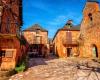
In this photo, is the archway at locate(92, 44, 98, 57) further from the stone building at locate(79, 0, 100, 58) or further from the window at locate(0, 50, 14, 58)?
the window at locate(0, 50, 14, 58)

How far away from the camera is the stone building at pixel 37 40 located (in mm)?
36906

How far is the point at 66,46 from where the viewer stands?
36938 mm

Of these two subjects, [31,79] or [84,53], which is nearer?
[31,79]

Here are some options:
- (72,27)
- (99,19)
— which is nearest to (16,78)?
(99,19)

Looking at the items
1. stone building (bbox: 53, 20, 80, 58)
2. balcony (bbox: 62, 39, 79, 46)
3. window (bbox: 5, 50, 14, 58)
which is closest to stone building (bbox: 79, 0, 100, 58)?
balcony (bbox: 62, 39, 79, 46)

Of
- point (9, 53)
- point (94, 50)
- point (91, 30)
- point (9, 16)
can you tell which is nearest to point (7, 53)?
point (9, 53)

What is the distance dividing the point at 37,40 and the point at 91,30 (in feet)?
42.9

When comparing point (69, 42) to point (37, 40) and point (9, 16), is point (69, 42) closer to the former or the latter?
point (37, 40)

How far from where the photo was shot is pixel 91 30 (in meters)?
28.5

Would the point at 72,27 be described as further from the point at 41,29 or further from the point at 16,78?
the point at 16,78

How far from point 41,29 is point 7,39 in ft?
74.0

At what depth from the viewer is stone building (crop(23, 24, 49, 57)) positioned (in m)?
36.9

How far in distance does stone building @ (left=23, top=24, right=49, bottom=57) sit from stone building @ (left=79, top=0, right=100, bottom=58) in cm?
876

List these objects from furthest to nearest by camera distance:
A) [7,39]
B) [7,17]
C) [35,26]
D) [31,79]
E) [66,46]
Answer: [35,26]
[66,46]
[7,17]
[7,39]
[31,79]
